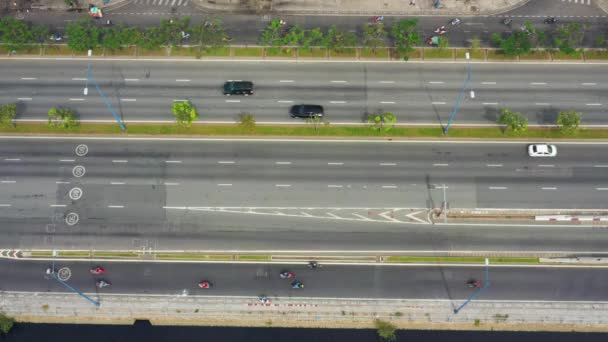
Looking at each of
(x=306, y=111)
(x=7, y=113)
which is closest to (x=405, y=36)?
(x=306, y=111)

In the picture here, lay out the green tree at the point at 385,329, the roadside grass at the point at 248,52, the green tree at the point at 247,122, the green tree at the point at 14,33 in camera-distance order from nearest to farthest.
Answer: the green tree at the point at 385,329
the green tree at the point at 247,122
the green tree at the point at 14,33
the roadside grass at the point at 248,52

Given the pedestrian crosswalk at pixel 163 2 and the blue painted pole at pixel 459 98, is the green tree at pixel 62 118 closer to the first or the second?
the pedestrian crosswalk at pixel 163 2

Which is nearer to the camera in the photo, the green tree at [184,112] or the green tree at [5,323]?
the green tree at [5,323]

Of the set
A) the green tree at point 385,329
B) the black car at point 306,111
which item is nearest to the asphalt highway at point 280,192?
the black car at point 306,111

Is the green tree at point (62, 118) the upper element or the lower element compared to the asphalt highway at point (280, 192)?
upper

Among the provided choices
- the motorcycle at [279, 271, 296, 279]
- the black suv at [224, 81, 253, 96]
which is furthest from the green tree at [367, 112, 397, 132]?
the motorcycle at [279, 271, 296, 279]

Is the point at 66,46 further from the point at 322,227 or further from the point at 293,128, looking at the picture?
the point at 322,227

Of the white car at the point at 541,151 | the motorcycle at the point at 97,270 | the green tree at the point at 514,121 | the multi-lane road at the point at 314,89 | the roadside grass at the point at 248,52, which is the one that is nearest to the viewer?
the motorcycle at the point at 97,270
